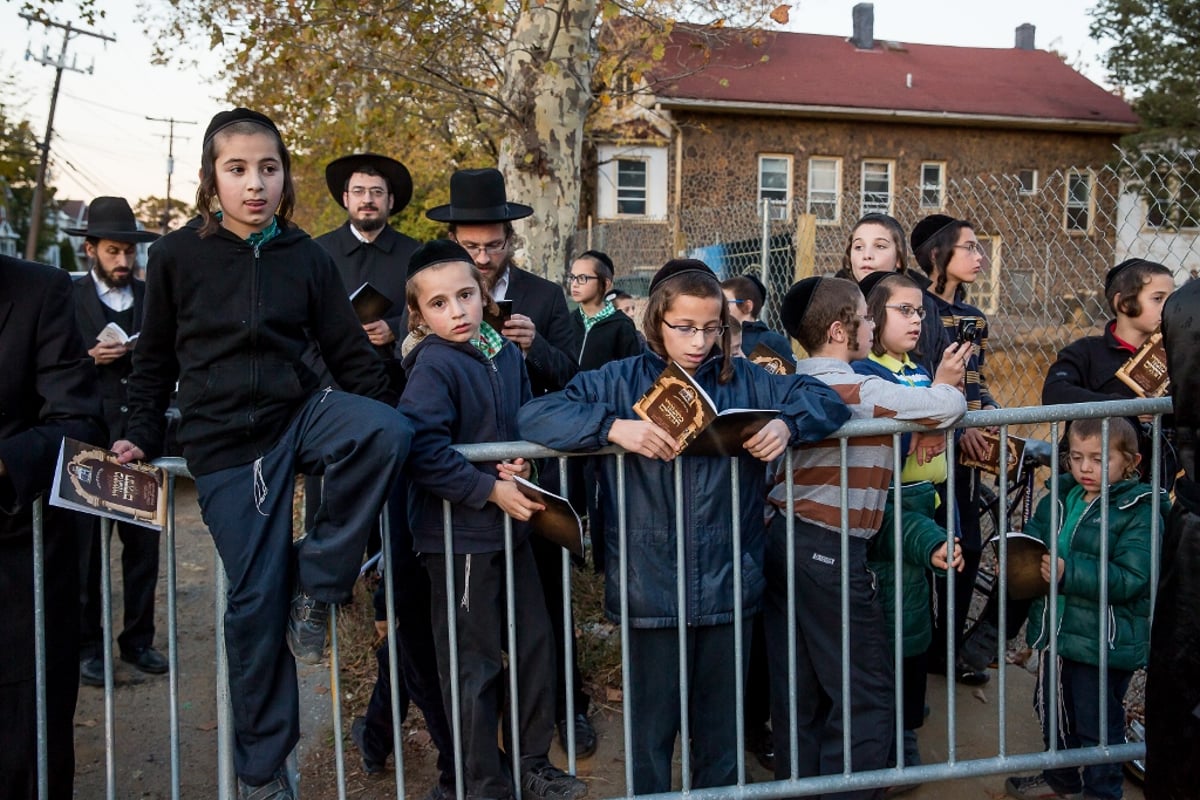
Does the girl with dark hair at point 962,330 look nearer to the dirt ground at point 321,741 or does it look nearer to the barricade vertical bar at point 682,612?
the dirt ground at point 321,741

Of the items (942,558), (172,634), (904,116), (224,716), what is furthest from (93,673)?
(904,116)

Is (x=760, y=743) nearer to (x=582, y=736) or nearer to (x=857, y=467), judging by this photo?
(x=582, y=736)

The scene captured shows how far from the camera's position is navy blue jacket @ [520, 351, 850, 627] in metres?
3.09

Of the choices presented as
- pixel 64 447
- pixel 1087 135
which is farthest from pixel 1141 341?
pixel 1087 135

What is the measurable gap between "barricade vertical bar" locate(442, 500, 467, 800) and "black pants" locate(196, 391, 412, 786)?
285mm

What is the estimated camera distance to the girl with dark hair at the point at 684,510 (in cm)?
310

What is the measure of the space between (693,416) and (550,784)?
124 cm

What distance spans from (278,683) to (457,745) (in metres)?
0.57

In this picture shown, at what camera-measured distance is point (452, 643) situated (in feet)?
10.3

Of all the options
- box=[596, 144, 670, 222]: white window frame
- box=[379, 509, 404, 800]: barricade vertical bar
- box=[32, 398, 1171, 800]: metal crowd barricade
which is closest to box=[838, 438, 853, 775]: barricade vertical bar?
box=[32, 398, 1171, 800]: metal crowd barricade

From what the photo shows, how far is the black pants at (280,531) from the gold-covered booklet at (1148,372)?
8.20 ft

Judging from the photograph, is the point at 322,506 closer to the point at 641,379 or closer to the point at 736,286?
the point at 641,379

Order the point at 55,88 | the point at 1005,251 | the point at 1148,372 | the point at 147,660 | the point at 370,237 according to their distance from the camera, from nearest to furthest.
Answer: the point at 1148,372, the point at 370,237, the point at 147,660, the point at 1005,251, the point at 55,88

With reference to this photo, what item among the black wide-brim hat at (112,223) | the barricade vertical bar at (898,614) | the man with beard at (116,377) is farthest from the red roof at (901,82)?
the barricade vertical bar at (898,614)
